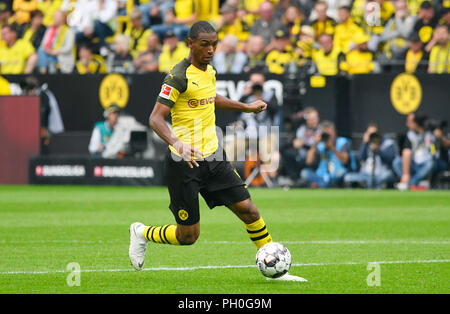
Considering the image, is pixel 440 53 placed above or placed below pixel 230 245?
above

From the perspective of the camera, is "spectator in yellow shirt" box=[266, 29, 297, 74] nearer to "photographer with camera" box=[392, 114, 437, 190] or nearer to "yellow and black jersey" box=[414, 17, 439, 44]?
"yellow and black jersey" box=[414, 17, 439, 44]

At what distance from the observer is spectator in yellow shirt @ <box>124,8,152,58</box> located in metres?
24.3

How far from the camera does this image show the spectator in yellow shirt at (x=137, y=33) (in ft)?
79.9

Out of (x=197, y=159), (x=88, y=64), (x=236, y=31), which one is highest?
(x=236, y=31)

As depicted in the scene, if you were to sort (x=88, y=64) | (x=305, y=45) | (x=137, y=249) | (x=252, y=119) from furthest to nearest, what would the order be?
(x=88, y=64), (x=305, y=45), (x=252, y=119), (x=137, y=249)

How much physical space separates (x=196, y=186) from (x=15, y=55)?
17.7m

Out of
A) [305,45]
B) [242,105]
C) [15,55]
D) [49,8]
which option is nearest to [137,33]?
[15,55]

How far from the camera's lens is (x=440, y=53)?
2055cm

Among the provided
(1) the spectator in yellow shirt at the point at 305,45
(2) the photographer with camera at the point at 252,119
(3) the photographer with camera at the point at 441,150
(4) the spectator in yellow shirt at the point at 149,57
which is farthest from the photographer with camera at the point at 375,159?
(4) the spectator in yellow shirt at the point at 149,57

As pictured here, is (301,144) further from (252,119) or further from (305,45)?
(305,45)

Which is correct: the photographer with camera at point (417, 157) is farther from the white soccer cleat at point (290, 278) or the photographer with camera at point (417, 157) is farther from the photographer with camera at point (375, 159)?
the white soccer cleat at point (290, 278)

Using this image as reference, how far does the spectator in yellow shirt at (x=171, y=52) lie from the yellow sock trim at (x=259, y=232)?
48.1ft

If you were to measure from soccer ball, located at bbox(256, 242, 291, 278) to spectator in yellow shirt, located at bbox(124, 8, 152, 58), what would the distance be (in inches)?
652

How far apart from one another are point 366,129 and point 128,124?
18.2ft
